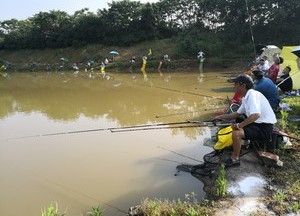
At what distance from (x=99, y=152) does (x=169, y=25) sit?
83.5 feet

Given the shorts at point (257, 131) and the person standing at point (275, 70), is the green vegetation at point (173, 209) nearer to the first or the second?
the shorts at point (257, 131)

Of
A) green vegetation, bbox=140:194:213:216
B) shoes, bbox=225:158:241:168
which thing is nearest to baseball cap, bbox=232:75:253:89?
shoes, bbox=225:158:241:168

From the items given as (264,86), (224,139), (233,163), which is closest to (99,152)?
(224,139)

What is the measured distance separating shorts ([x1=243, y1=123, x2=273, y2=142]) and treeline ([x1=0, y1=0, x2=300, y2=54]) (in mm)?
16194

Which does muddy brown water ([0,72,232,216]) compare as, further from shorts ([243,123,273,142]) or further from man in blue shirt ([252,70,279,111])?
man in blue shirt ([252,70,279,111])

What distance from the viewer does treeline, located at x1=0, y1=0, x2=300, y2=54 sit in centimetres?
2527

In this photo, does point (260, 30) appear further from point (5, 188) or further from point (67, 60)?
point (5, 188)

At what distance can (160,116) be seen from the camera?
445 inches

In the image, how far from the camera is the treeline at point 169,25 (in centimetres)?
2527

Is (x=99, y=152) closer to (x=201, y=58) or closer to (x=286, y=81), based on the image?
(x=286, y=81)

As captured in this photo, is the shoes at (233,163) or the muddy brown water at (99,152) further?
the muddy brown water at (99,152)

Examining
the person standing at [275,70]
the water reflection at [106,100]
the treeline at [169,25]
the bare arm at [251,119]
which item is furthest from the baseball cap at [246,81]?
the treeline at [169,25]

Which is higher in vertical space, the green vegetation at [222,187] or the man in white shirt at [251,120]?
the man in white shirt at [251,120]

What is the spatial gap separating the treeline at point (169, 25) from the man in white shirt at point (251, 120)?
52.8ft
